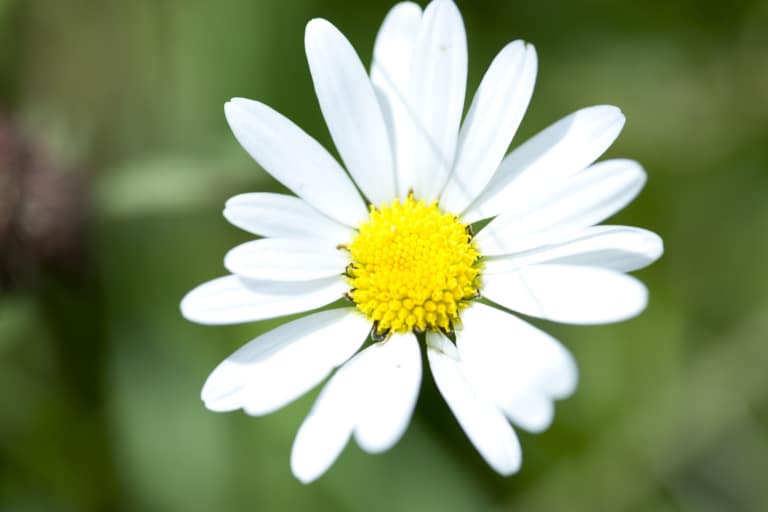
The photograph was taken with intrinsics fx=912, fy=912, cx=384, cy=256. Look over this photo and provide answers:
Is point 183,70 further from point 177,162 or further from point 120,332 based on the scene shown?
point 120,332

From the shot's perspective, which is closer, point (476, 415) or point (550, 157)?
point (476, 415)

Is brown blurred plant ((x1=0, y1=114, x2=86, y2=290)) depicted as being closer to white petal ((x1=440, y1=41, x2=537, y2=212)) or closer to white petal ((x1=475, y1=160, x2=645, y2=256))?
white petal ((x1=440, y1=41, x2=537, y2=212))

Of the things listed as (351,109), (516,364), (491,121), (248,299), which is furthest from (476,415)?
(351,109)

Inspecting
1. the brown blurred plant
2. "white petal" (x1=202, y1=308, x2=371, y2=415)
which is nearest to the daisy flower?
"white petal" (x1=202, y1=308, x2=371, y2=415)

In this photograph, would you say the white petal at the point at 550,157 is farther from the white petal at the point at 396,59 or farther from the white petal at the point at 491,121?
the white petal at the point at 396,59

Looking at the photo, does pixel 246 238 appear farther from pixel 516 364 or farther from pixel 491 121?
pixel 516 364

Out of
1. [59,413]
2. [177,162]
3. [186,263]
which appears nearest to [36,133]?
[177,162]
